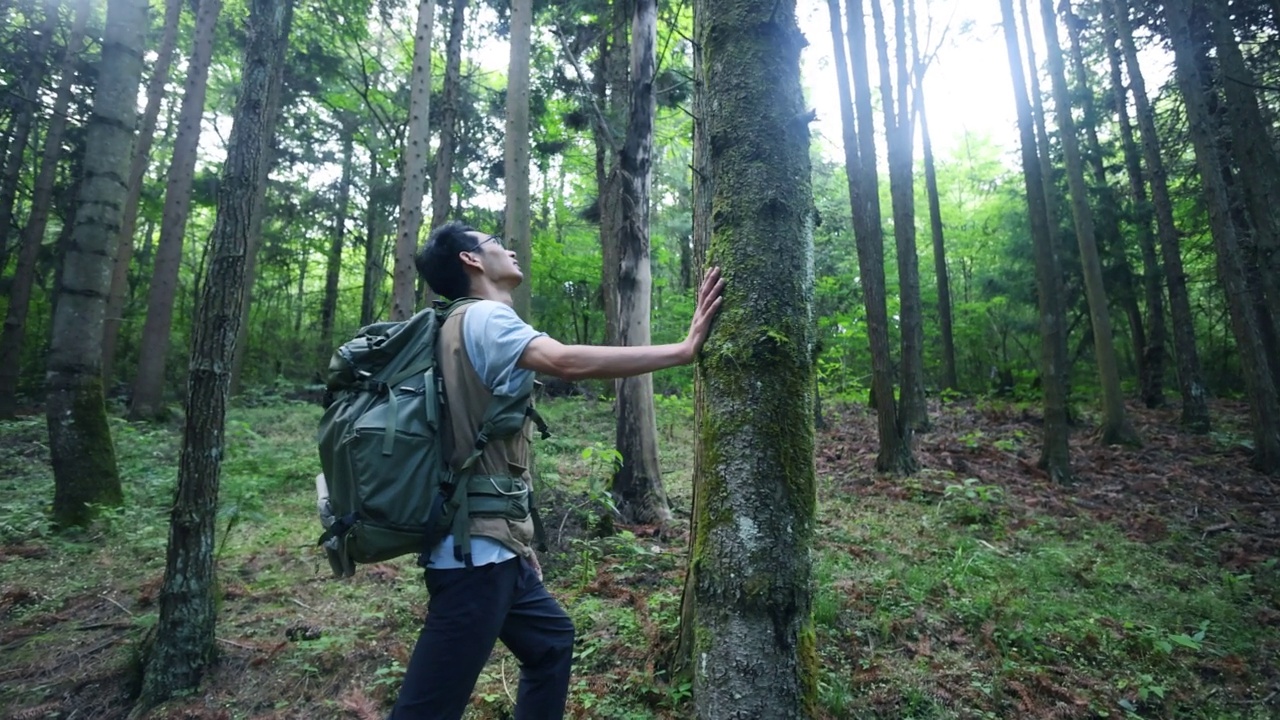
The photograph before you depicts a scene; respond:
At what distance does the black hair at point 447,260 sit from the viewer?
250cm

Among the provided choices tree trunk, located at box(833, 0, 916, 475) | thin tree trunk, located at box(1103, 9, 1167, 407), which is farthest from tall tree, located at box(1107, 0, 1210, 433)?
tree trunk, located at box(833, 0, 916, 475)

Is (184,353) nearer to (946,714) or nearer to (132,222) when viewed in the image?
(132,222)

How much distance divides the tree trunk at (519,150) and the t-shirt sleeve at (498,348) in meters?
4.57

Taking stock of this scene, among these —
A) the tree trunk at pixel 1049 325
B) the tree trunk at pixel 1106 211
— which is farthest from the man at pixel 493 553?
the tree trunk at pixel 1106 211

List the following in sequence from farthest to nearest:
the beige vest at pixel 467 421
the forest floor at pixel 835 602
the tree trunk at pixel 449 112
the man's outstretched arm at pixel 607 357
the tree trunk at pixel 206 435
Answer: the tree trunk at pixel 449 112, the tree trunk at pixel 206 435, the forest floor at pixel 835 602, the beige vest at pixel 467 421, the man's outstretched arm at pixel 607 357

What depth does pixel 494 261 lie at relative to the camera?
2521 mm

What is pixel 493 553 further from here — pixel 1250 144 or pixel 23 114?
pixel 23 114

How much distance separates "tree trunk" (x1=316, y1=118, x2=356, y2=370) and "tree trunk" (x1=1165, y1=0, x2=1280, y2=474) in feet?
67.8

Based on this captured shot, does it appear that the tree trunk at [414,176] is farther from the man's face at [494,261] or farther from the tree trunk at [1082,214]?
the tree trunk at [1082,214]

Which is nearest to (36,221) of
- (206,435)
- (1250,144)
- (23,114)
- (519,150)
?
(23,114)

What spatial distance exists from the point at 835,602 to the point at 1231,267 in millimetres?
9119

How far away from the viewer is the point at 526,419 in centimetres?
228

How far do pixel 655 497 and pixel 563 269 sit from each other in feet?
44.7

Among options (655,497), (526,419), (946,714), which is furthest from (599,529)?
(526,419)
